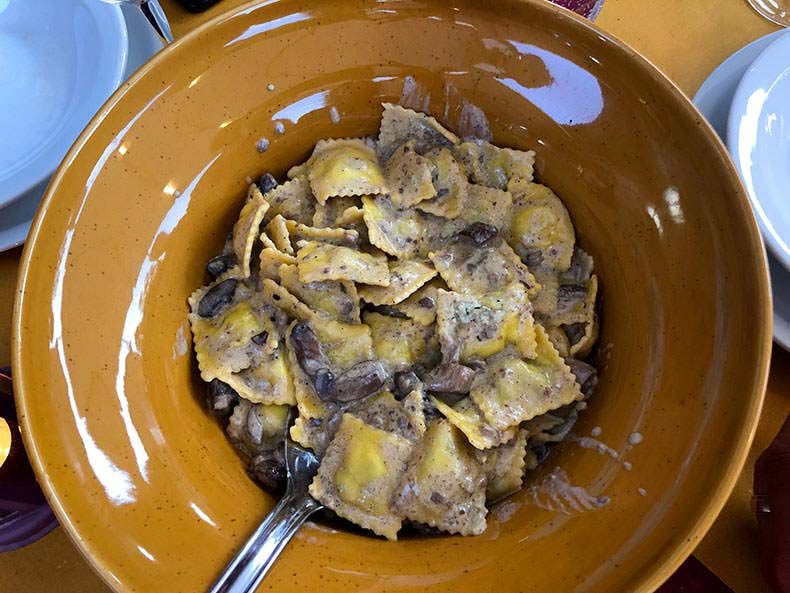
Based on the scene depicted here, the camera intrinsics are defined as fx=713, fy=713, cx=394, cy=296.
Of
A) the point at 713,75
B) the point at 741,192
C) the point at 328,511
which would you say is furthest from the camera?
the point at 713,75

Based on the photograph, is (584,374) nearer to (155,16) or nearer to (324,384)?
(324,384)

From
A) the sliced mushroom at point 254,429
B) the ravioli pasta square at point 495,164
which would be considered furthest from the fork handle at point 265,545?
the ravioli pasta square at point 495,164

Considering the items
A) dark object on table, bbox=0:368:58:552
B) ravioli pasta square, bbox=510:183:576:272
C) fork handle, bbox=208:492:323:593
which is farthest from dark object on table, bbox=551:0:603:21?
dark object on table, bbox=0:368:58:552

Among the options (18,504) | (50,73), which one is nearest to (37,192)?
(50,73)

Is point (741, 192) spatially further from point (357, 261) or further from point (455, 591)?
point (455, 591)

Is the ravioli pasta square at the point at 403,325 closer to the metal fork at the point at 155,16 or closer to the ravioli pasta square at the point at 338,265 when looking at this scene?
the ravioli pasta square at the point at 338,265

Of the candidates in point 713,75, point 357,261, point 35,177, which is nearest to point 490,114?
point 357,261
